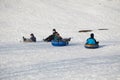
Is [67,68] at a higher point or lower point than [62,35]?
lower

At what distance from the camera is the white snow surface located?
37.2ft

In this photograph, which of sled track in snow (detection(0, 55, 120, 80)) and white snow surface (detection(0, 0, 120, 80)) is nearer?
sled track in snow (detection(0, 55, 120, 80))

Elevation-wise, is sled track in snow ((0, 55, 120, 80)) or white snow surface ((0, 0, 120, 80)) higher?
white snow surface ((0, 0, 120, 80))

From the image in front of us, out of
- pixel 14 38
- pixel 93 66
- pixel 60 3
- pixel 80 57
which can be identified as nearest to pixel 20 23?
pixel 14 38

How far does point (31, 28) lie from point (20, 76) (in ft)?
64.3

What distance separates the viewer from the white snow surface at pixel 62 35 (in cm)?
1135

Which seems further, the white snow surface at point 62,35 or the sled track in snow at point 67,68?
the white snow surface at point 62,35

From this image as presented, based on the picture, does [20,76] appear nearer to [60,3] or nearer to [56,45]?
[56,45]

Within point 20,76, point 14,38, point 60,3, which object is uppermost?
point 60,3

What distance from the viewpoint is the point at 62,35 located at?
2597cm

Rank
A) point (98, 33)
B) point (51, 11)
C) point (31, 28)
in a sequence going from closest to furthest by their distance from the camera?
point (98, 33) → point (31, 28) → point (51, 11)

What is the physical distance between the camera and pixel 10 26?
31234mm

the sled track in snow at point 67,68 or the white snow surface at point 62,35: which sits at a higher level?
the white snow surface at point 62,35

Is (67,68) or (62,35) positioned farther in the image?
(62,35)
